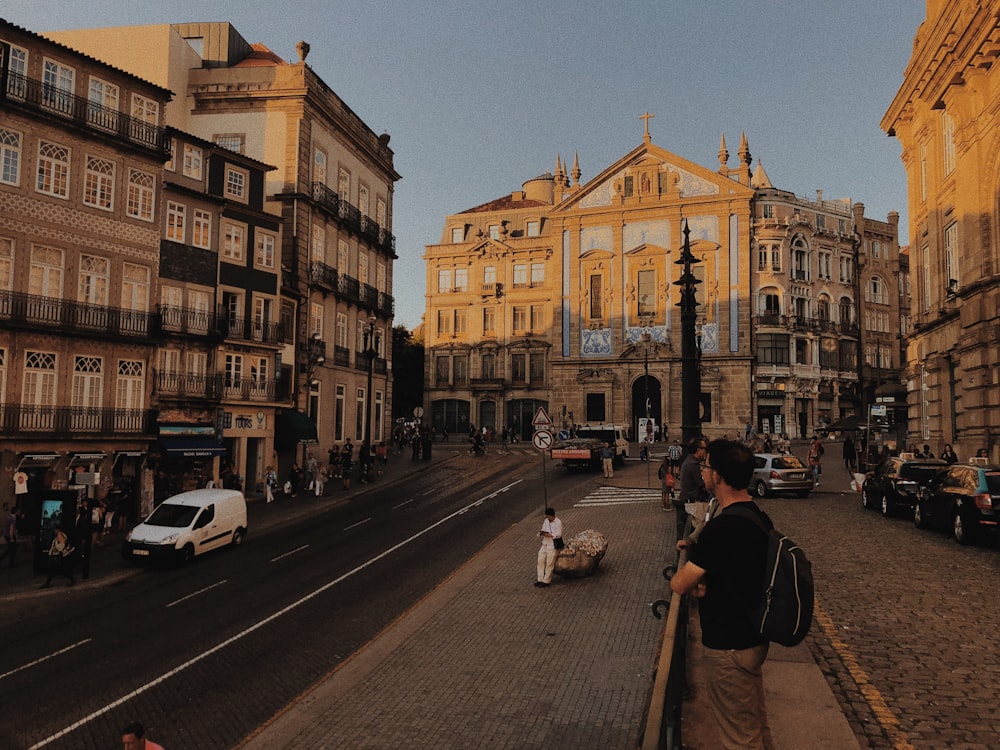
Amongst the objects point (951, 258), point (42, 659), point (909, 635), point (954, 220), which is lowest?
point (42, 659)

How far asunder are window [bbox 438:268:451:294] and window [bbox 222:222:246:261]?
4501 centimetres

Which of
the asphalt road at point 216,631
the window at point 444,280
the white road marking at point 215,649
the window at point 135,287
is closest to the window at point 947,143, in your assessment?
the asphalt road at point 216,631

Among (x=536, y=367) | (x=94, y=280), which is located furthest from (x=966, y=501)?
(x=536, y=367)

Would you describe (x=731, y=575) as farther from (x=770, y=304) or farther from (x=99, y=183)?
(x=770, y=304)

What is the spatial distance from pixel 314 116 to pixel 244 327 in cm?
1402

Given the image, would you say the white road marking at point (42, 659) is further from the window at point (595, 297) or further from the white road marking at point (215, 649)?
the window at point (595, 297)

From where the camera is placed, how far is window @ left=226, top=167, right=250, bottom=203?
3181 cm

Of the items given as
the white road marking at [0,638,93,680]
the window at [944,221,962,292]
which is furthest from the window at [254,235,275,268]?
the window at [944,221,962,292]

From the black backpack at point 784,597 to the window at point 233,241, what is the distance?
30470 millimetres

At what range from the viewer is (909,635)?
31.7 ft

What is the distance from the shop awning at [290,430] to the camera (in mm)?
33656

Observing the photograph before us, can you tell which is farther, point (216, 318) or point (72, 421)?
point (216, 318)

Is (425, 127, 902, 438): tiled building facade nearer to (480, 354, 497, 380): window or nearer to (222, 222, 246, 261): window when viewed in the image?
(480, 354, 497, 380): window

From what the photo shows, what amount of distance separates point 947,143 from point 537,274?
45282mm
